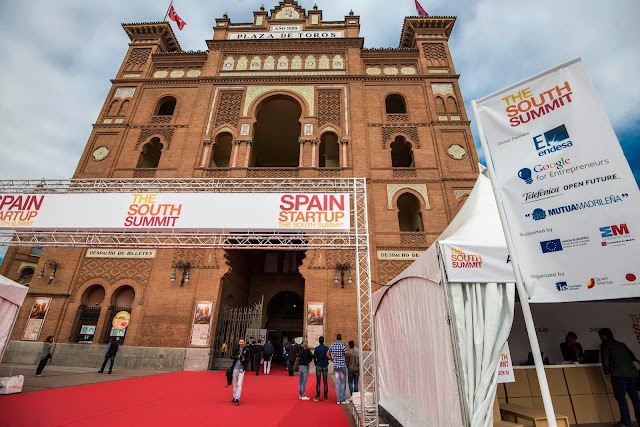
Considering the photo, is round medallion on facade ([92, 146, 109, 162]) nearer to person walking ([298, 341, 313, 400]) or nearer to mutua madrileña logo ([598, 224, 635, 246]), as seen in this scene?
person walking ([298, 341, 313, 400])

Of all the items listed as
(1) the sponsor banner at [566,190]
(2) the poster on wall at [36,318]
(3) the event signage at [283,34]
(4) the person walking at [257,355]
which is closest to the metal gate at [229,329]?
(4) the person walking at [257,355]

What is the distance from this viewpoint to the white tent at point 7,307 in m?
7.39

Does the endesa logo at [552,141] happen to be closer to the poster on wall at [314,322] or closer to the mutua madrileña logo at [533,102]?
the mutua madrileña logo at [533,102]

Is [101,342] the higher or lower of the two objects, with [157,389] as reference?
higher

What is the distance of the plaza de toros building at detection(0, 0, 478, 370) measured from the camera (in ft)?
41.9

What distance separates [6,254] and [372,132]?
24941mm

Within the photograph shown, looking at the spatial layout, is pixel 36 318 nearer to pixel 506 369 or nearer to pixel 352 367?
pixel 352 367

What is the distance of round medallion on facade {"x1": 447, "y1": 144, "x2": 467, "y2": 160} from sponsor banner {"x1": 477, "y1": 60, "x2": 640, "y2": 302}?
13701 mm

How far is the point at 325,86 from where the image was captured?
17859 mm

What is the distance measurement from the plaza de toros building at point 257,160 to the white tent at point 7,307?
17.5ft

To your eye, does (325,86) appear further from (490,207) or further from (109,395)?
(109,395)

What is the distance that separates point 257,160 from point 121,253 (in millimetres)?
10623

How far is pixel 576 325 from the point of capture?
693 centimetres

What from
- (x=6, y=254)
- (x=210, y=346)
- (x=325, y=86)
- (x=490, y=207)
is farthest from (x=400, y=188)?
(x=6, y=254)
